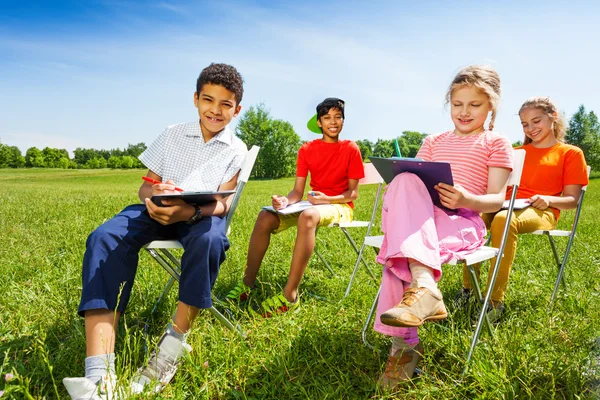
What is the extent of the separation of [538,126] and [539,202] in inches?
27.2

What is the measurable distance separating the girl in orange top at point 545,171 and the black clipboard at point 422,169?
1197 mm

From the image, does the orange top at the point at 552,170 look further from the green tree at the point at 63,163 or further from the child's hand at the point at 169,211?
the green tree at the point at 63,163

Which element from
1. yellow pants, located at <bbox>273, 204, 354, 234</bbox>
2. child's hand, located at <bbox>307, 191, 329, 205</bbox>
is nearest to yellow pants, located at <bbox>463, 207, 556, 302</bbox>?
yellow pants, located at <bbox>273, 204, 354, 234</bbox>

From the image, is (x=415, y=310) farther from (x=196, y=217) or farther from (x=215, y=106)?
(x=215, y=106)

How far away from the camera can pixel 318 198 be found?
364 cm

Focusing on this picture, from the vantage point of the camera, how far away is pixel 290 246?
4.93 m

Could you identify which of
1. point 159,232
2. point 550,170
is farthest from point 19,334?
point 550,170

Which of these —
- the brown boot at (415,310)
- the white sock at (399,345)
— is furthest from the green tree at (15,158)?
the brown boot at (415,310)

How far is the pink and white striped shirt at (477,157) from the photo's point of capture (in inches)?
101

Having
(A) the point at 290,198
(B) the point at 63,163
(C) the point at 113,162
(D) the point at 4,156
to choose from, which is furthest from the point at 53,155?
(A) the point at 290,198

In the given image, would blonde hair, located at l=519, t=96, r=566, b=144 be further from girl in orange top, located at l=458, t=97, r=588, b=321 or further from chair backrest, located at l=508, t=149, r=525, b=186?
chair backrest, located at l=508, t=149, r=525, b=186

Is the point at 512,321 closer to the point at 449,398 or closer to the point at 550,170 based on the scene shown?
the point at 449,398

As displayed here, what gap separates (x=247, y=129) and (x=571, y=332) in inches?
2052

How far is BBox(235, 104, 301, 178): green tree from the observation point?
52.8 meters
